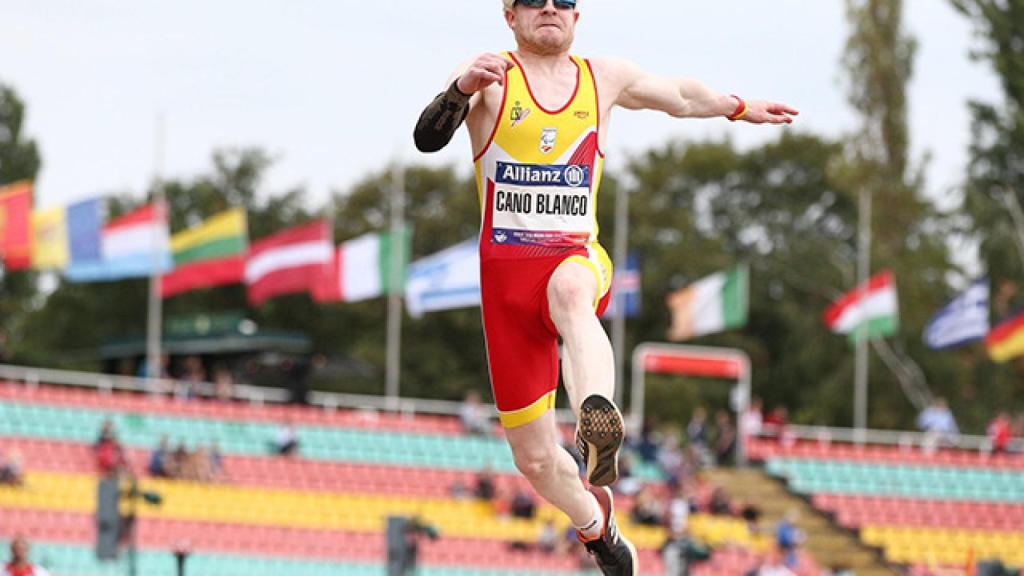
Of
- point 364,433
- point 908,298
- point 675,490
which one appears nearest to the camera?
point 675,490

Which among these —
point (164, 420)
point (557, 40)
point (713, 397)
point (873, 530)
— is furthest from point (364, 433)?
point (557, 40)

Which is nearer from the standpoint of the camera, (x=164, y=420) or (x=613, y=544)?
(x=613, y=544)

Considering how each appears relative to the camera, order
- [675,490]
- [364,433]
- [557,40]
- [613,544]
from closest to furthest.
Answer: [557,40]
[613,544]
[675,490]
[364,433]

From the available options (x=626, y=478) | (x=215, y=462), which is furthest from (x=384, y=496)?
(x=626, y=478)

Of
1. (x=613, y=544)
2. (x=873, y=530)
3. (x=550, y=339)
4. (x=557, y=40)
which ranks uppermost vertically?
(x=557, y=40)

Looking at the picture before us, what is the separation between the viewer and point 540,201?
698 centimetres

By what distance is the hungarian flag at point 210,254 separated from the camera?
30.5 m

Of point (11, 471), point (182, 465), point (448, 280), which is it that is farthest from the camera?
point (448, 280)

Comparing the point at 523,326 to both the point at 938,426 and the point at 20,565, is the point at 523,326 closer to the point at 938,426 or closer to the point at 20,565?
the point at 20,565

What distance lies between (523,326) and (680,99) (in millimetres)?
1081

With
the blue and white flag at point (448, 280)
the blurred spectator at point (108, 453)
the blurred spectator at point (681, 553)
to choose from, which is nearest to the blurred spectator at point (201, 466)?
the blurred spectator at point (108, 453)

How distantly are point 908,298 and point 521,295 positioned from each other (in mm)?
40143

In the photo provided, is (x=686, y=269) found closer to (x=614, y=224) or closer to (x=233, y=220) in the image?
(x=614, y=224)

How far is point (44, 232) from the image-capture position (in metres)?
28.9
